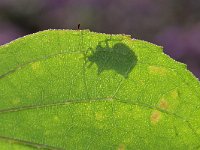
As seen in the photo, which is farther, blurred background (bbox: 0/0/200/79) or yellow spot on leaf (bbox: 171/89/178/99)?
blurred background (bbox: 0/0/200/79)

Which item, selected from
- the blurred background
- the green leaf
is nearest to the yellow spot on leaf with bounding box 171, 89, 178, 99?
the green leaf

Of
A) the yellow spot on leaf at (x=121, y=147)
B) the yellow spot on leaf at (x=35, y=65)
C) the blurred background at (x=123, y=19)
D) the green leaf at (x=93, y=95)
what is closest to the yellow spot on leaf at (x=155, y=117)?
the green leaf at (x=93, y=95)

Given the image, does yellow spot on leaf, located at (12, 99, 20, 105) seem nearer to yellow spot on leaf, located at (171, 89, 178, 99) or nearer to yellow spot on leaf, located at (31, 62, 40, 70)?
yellow spot on leaf, located at (31, 62, 40, 70)

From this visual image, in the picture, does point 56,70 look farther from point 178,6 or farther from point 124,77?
point 178,6

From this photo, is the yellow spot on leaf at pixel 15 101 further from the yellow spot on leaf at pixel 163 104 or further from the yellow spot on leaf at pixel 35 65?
the yellow spot on leaf at pixel 163 104

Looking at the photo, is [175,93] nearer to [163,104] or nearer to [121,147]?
[163,104]

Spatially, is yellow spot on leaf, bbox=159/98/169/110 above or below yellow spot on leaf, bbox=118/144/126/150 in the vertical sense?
above
